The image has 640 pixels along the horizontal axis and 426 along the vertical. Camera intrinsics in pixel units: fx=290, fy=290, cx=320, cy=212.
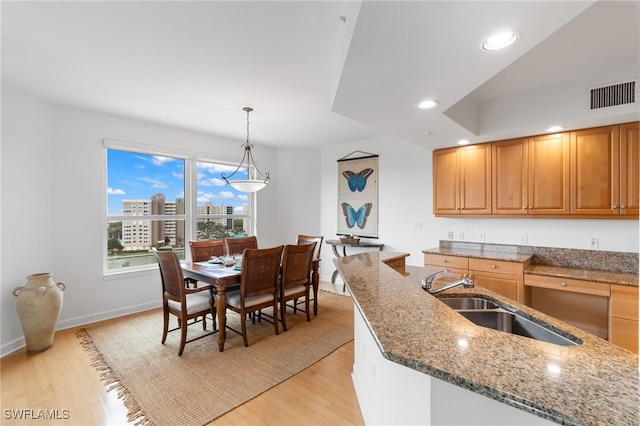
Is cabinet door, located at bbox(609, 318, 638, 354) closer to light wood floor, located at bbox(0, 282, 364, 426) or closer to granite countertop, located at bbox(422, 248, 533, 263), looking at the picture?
granite countertop, located at bbox(422, 248, 533, 263)

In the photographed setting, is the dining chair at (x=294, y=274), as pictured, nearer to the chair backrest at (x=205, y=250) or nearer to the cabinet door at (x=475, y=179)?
the chair backrest at (x=205, y=250)

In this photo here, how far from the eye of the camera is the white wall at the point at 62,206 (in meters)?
2.89

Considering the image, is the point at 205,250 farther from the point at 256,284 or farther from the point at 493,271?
the point at 493,271

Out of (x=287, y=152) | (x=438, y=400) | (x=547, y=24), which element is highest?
(x=287, y=152)

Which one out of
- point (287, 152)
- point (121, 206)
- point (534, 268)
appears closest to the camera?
point (534, 268)

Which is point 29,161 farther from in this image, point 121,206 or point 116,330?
point 116,330

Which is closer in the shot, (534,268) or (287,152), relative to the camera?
(534,268)

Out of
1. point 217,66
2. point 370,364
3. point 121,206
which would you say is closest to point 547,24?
point 370,364

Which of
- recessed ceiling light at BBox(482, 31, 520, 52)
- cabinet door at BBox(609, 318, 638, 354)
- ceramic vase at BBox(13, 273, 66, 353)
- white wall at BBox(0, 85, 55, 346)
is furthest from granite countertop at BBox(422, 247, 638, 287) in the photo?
white wall at BBox(0, 85, 55, 346)

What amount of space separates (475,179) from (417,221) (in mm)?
1084

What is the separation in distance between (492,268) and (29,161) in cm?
514

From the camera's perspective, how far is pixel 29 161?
307cm

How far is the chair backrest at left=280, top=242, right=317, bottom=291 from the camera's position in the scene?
10.7 ft

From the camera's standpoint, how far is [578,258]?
122 inches
